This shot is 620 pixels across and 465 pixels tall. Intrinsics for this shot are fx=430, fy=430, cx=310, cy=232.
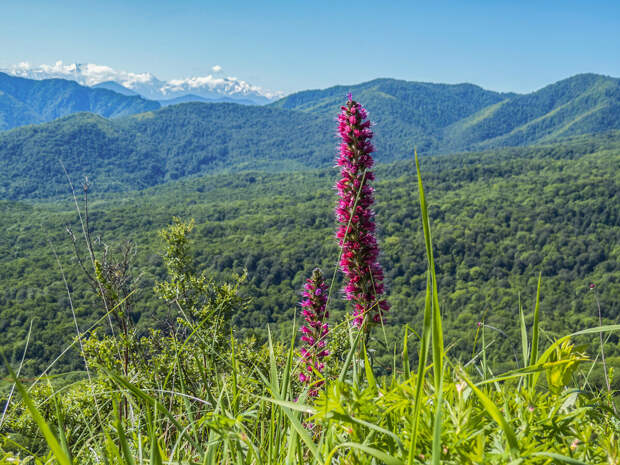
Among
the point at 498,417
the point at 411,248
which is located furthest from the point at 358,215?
Result: the point at 411,248

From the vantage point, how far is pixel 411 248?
66.0m

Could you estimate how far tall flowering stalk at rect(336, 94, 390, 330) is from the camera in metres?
2.74

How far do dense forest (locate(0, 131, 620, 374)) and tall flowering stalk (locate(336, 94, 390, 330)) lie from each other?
2240cm

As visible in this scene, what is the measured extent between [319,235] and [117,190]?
416ft

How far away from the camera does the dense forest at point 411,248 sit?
130ft

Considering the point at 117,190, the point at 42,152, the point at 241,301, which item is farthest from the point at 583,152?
the point at 42,152

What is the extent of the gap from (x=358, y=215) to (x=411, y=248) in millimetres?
65091

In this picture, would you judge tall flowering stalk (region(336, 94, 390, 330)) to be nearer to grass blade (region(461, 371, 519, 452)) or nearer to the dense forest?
grass blade (region(461, 371, 519, 452))

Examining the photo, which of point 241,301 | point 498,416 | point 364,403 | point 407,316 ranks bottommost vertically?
point 407,316

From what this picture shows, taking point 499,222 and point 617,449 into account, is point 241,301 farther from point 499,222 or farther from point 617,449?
point 499,222

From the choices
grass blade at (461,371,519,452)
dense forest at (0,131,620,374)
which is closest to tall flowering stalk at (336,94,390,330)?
grass blade at (461,371,519,452)

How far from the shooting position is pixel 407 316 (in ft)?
143

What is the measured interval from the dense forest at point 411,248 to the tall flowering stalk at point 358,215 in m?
22.4

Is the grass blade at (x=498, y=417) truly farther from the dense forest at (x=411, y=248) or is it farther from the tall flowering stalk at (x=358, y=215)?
the dense forest at (x=411, y=248)
